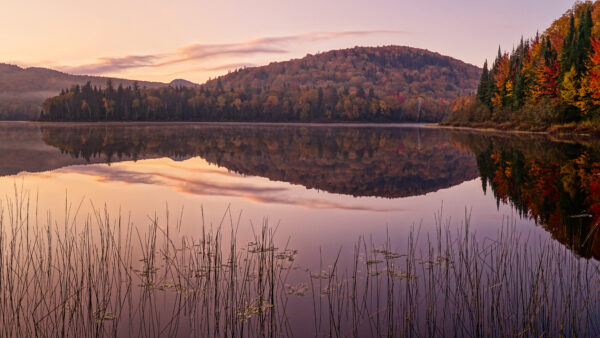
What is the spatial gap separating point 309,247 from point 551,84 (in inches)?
3333

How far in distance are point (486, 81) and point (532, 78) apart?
1383 inches

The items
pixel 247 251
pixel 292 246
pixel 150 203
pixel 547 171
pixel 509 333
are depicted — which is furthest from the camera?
pixel 547 171

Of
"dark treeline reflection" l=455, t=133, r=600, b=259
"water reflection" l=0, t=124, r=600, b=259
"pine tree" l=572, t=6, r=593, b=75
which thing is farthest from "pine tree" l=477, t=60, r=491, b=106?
"dark treeline reflection" l=455, t=133, r=600, b=259

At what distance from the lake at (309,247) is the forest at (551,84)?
38465 millimetres

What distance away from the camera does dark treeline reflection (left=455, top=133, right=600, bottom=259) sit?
13.9 meters

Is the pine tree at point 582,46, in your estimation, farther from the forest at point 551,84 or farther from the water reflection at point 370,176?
the water reflection at point 370,176

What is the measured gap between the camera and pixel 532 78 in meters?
89.6

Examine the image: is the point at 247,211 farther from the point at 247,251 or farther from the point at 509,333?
the point at 509,333

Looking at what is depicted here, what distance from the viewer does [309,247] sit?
13031 mm

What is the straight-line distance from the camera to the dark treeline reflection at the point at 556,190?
1392 cm

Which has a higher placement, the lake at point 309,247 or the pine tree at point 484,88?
the pine tree at point 484,88

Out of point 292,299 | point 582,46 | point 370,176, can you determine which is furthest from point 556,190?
point 582,46

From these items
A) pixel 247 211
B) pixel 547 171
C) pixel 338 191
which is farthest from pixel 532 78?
pixel 247 211

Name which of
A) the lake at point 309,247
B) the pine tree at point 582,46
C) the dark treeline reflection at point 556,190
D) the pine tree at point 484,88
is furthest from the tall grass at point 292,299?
the pine tree at point 484,88
